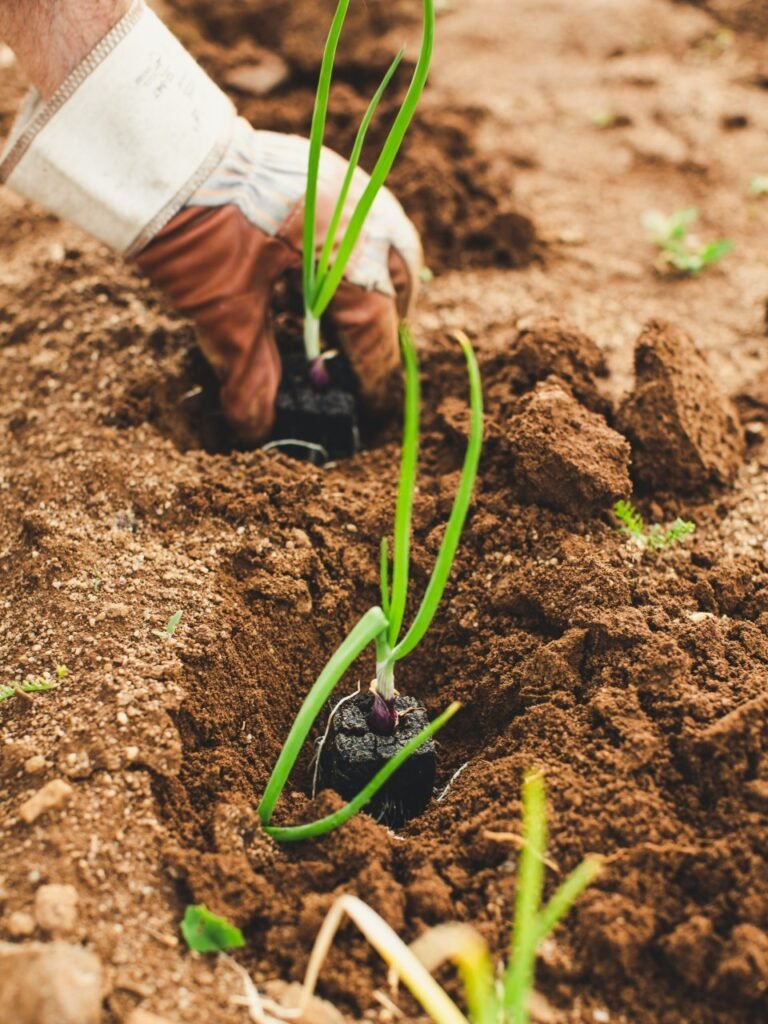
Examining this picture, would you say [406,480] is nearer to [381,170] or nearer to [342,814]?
[342,814]

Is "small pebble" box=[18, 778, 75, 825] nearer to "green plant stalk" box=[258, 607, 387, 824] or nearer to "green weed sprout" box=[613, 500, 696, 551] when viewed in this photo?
"green plant stalk" box=[258, 607, 387, 824]

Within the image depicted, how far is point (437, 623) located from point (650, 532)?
0.39m

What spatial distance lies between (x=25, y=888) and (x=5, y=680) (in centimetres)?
35

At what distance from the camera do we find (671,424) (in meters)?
1.72

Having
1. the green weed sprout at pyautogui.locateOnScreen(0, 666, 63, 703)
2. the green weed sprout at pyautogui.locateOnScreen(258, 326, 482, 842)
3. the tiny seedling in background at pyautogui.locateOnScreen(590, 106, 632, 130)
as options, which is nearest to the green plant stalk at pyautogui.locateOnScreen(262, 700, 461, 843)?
the green weed sprout at pyautogui.locateOnScreen(258, 326, 482, 842)

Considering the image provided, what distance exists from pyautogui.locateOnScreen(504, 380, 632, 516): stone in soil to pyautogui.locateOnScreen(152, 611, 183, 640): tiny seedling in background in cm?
61

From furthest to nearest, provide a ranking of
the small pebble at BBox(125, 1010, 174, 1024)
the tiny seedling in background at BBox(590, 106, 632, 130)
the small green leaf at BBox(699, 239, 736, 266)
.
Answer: the tiny seedling in background at BBox(590, 106, 632, 130) → the small green leaf at BBox(699, 239, 736, 266) → the small pebble at BBox(125, 1010, 174, 1024)

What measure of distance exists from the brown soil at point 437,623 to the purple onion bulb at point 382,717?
13 centimetres

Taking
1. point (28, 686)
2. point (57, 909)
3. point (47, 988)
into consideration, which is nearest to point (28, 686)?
point (28, 686)

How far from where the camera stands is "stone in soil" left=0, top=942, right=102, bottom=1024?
3.27 feet

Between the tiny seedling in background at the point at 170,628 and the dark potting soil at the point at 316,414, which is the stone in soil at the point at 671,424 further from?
the tiny seedling in background at the point at 170,628

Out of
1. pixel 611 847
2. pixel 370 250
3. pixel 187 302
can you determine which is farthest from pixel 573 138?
pixel 611 847

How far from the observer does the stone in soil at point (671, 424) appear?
172 centimetres

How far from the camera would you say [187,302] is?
5.83ft
